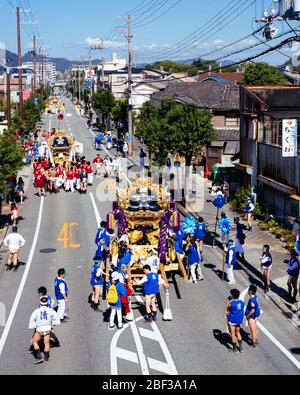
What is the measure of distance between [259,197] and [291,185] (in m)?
4.16

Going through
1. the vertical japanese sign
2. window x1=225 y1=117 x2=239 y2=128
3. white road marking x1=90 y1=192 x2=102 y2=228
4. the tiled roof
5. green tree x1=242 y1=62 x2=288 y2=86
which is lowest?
white road marking x1=90 y1=192 x2=102 y2=228

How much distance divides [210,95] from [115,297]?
1577 inches

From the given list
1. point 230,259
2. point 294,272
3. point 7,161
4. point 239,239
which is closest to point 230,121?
point 7,161

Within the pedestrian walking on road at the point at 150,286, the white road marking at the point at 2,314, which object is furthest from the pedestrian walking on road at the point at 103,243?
the white road marking at the point at 2,314

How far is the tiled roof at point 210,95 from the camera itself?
45469 mm

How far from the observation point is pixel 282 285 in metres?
18.4

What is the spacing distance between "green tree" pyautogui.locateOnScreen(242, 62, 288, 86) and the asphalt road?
206 ft

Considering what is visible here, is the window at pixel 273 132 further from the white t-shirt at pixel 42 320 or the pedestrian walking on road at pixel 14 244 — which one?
the white t-shirt at pixel 42 320

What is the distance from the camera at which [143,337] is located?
1417cm

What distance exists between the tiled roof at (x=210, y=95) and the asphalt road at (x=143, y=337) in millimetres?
26225

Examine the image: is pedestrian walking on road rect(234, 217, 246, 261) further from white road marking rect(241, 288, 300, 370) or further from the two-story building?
white road marking rect(241, 288, 300, 370)

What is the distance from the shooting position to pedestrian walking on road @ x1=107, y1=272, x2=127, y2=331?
14.4 m

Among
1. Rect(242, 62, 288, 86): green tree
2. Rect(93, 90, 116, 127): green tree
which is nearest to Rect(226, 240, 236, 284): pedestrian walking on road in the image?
Rect(93, 90, 116, 127): green tree

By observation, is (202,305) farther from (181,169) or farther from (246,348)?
(181,169)
